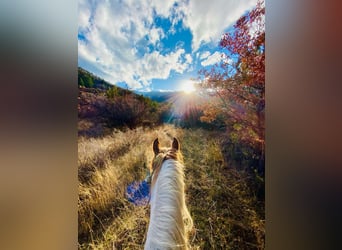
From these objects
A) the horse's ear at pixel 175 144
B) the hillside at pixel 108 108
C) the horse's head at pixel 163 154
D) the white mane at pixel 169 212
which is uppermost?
the hillside at pixel 108 108

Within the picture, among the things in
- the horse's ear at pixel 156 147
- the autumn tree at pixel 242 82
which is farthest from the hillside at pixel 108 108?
the autumn tree at pixel 242 82

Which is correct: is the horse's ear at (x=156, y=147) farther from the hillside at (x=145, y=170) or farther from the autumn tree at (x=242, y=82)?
the autumn tree at (x=242, y=82)

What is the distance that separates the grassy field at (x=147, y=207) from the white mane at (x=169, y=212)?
1.8 inches

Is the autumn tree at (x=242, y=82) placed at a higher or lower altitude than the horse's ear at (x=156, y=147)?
higher

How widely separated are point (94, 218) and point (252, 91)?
3.93 ft

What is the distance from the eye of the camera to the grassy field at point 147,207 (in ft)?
3.49

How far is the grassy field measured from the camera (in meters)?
1.06

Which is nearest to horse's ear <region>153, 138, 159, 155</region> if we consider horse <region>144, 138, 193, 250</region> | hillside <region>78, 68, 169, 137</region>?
horse <region>144, 138, 193, 250</region>
